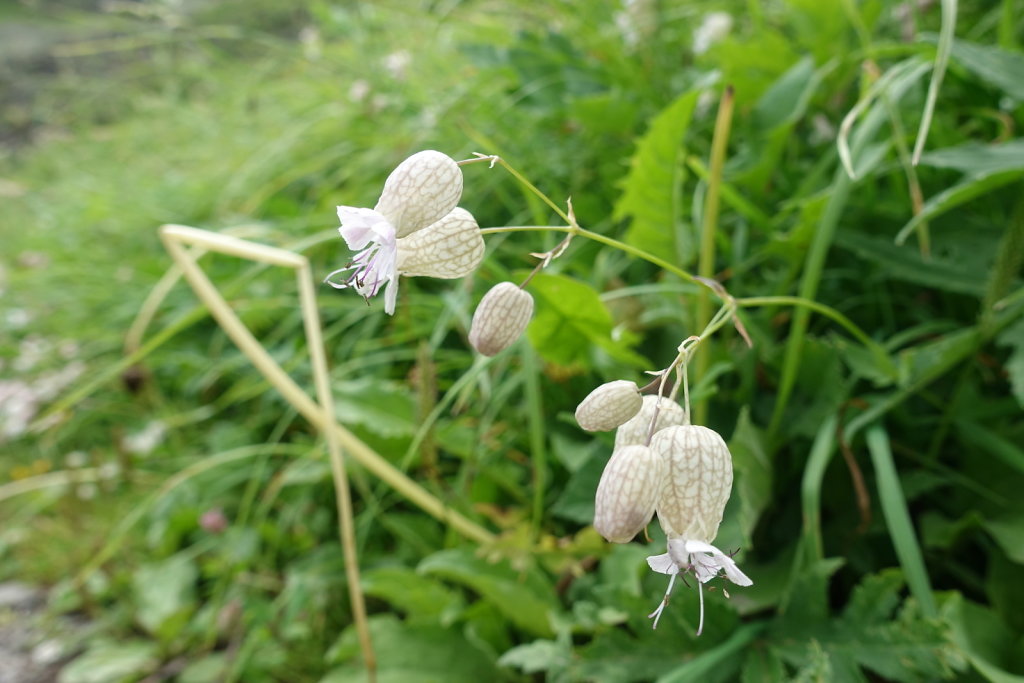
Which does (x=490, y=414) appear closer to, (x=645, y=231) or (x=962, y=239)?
(x=645, y=231)

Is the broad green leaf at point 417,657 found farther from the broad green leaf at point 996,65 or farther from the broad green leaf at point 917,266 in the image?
the broad green leaf at point 996,65

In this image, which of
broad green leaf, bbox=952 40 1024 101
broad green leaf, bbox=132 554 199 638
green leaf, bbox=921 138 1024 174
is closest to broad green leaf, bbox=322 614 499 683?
broad green leaf, bbox=132 554 199 638

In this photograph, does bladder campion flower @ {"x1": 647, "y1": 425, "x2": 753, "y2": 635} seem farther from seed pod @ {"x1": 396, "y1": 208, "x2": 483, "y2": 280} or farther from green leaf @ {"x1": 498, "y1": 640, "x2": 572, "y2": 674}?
green leaf @ {"x1": 498, "y1": 640, "x2": 572, "y2": 674}

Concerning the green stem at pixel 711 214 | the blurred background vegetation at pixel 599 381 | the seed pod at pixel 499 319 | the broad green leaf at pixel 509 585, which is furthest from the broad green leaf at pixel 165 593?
the seed pod at pixel 499 319

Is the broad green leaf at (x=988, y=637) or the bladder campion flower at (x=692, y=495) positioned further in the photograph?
the broad green leaf at (x=988, y=637)

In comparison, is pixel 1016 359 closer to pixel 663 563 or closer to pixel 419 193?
pixel 663 563

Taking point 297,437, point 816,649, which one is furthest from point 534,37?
point 816,649
